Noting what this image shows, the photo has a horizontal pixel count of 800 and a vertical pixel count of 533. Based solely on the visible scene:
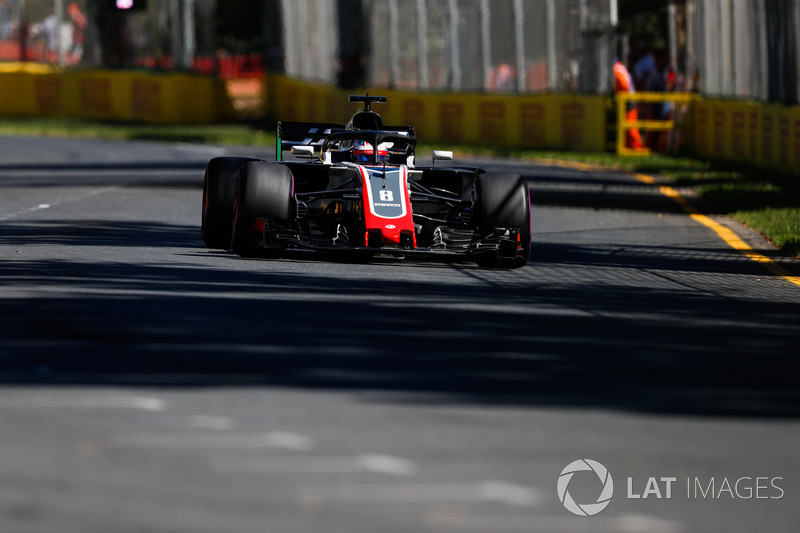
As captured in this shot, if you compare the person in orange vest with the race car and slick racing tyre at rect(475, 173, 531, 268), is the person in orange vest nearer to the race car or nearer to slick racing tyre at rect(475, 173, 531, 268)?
the race car

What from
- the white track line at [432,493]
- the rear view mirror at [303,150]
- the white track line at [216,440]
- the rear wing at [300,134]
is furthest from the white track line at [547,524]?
the rear wing at [300,134]

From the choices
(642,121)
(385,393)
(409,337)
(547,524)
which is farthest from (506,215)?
(642,121)

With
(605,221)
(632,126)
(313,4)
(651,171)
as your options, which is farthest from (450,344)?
(313,4)

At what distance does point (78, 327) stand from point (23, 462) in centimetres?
290

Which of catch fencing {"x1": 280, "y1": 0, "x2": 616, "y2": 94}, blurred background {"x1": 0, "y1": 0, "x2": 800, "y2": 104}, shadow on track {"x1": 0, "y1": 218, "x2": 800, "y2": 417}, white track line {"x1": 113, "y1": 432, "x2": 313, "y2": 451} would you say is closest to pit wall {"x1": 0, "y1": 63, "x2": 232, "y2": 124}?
blurred background {"x1": 0, "y1": 0, "x2": 800, "y2": 104}

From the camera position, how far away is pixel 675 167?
2561 centimetres

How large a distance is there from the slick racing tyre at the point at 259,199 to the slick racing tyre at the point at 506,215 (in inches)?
57.9

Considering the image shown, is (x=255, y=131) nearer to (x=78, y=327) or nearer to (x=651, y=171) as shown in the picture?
(x=651, y=171)

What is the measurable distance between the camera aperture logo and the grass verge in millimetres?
8396

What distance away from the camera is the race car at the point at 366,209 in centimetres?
1186

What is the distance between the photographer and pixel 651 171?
83.7 ft

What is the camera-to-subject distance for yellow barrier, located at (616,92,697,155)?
3005cm

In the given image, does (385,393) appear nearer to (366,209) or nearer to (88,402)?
(88,402)

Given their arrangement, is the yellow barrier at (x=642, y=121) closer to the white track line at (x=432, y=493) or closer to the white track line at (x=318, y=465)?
the white track line at (x=318, y=465)
